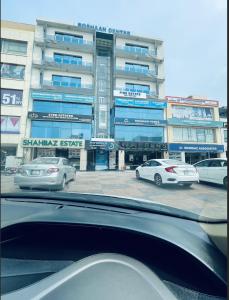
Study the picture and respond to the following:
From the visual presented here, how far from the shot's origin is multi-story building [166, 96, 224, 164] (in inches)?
70.8

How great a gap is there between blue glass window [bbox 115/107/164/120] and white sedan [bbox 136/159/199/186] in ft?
1.64

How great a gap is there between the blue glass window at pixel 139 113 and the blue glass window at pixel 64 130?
0.37 m

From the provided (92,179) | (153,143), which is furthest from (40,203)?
(153,143)

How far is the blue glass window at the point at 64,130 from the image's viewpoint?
5.76 ft

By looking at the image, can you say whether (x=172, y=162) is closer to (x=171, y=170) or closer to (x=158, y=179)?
(x=171, y=170)

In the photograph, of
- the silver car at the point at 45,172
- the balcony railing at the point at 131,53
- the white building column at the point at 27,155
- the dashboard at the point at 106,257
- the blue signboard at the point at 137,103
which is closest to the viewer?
the dashboard at the point at 106,257

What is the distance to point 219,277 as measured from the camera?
2.13 feet

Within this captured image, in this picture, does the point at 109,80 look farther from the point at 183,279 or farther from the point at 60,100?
the point at 183,279

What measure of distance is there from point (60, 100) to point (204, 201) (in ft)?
6.03

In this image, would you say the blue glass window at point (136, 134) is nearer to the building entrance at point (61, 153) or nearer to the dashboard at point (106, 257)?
the building entrance at point (61, 153)

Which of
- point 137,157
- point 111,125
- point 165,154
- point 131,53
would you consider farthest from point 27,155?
point 131,53

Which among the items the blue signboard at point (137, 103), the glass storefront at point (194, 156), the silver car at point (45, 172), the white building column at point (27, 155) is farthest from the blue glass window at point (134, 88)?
the white building column at point (27, 155)

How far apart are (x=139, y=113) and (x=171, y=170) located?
71 centimetres

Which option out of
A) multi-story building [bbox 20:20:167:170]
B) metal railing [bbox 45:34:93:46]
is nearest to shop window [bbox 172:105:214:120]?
multi-story building [bbox 20:20:167:170]
